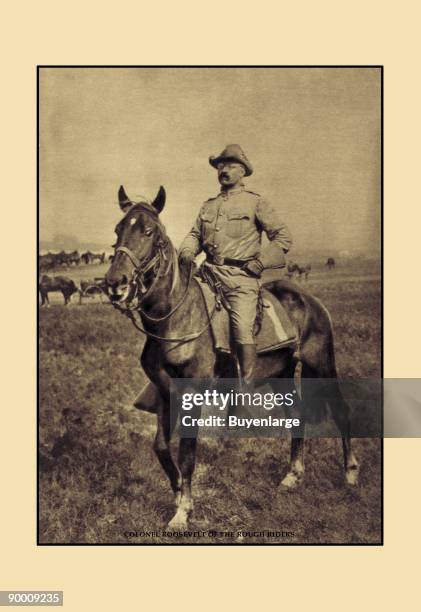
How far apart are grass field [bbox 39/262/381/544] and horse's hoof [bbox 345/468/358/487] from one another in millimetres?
50

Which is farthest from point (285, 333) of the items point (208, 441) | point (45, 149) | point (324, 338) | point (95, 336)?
point (45, 149)

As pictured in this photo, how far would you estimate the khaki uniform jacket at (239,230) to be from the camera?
19.1 ft

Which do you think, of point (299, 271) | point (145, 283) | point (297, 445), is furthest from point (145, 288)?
point (297, 445)

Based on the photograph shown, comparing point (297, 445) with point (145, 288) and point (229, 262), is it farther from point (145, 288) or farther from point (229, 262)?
point (145, 288)

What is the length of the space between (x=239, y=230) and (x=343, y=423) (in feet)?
6.10

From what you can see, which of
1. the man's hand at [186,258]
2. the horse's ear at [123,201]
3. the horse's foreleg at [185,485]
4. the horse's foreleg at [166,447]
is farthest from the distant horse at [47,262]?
the horse's foreleg at [185,485]

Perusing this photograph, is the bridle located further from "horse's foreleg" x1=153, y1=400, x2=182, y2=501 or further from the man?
"horse's foreleg" x1=153, y1=400, x2=182, y2=501

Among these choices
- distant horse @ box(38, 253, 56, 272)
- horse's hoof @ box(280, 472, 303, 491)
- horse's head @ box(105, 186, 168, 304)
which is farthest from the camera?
distant horse @ box(38, 253, 56, 272)

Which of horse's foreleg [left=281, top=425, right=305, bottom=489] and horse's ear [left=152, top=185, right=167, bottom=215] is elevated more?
horse's ear [left=152, top=185, right=167, bottom=215]

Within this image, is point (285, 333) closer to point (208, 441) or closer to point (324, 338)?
point (324, 338)

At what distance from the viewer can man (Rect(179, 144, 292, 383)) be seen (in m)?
5.78

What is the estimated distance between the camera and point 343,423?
5.97 meters

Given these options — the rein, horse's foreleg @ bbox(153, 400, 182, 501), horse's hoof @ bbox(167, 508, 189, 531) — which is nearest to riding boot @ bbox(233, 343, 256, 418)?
the rein

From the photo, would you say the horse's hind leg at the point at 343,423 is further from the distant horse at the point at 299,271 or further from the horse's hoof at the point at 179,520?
the horse's hoof at the point at 179,520
